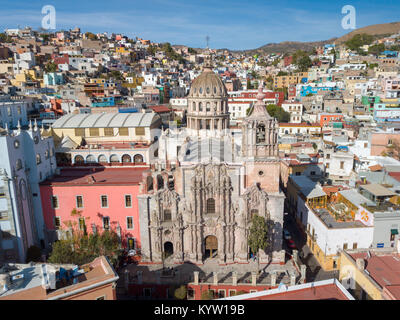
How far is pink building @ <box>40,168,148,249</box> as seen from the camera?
31.3 m

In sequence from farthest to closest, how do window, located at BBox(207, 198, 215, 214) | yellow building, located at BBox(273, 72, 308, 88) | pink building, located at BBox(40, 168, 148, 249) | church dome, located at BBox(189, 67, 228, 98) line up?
yellow building, located at BBox(273, 72, 308, 88) → church dome, located at BBox(189, 67, 228, 98) → pink building, located at BBox(40, 168, 148, 249) → window, located at BBox(207, 198, 215, 214)

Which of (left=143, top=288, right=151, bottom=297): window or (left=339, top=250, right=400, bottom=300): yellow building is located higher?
(left=339, top=250, right=400, bottom=300): yellow building

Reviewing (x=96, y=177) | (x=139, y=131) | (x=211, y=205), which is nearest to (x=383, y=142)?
(x=211, y=205)

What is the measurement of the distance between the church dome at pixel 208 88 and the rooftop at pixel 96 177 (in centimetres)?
1257

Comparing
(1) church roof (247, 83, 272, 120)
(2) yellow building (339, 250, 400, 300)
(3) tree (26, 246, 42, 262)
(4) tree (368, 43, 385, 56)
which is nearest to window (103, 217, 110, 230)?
(3) tree (26, 246, 42, 262)

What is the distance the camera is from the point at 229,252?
1183 inches

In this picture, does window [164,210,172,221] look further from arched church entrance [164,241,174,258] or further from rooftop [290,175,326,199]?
rooftop [290,175,326,199]

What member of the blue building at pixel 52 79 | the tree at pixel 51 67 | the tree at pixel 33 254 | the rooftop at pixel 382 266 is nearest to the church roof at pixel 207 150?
the rooftop at pixel 382 266

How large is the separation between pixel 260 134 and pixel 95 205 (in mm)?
17788

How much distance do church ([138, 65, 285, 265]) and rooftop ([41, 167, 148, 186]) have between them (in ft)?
11.6

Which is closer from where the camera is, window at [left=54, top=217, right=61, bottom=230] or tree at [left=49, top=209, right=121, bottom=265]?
tree at [left=49, top=209, right=121, bottom=265]

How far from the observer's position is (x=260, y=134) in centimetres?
2897

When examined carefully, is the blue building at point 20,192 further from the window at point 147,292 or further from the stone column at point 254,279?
the stone column at point 254,279
